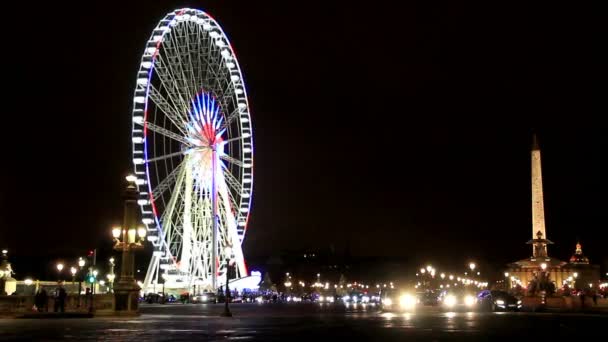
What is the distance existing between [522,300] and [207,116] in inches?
1020

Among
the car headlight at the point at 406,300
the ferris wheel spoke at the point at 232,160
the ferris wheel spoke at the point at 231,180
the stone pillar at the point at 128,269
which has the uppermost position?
the ferris wheel spoke at the point at 232,160

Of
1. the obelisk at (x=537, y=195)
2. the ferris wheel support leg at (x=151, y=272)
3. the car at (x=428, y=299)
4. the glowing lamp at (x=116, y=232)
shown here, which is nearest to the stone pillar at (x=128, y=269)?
the glowing lamp at (x=116, y=232)

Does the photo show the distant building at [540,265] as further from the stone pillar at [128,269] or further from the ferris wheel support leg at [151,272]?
the ferris wheel support leg at [151,272]

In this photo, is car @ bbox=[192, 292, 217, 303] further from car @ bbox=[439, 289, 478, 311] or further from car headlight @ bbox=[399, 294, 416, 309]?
car @ bbox=[439, 289, 478, 311]

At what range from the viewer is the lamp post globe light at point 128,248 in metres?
36.3

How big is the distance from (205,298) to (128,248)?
33.1 m

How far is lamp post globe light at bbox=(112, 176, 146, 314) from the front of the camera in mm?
36312

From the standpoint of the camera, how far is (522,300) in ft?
183

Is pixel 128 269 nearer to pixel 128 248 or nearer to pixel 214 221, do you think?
pixel 128 248

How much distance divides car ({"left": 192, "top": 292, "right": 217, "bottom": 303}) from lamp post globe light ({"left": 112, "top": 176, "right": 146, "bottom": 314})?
30.7 metres

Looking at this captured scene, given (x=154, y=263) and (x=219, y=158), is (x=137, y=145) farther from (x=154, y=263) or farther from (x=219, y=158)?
(x=154, y=263)

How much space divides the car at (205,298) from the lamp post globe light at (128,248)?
30710 mm

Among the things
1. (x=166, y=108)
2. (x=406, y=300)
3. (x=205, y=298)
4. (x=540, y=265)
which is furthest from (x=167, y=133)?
(x=540, y=265)

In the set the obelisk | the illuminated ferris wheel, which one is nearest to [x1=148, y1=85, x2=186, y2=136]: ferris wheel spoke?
the illuminated ferris wheel
